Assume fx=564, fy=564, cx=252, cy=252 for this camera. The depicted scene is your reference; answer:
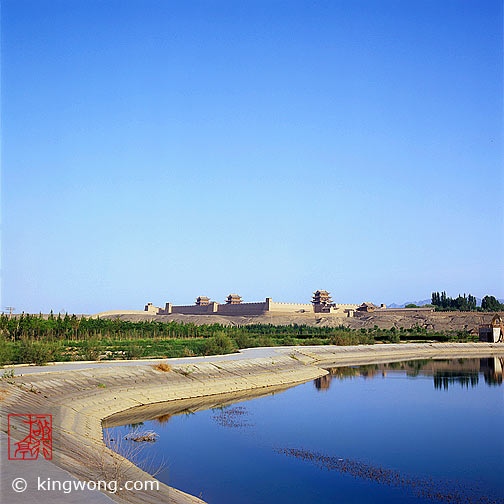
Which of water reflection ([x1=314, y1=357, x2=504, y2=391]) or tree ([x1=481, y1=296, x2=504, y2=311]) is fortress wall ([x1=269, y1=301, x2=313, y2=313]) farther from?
water reflection ([x1=314, y1=357, x2=504, y2=391])

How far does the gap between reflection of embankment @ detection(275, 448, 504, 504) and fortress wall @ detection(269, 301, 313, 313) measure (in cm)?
8253

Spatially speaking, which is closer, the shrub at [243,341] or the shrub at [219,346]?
the shrub at [219,346]

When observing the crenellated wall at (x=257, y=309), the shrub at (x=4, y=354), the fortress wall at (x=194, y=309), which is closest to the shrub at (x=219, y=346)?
the shrub at (x=4, y=354)

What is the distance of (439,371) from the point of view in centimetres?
3531

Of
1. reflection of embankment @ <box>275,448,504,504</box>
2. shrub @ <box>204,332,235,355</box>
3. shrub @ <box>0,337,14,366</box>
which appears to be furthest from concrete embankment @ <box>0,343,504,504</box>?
reflection of embankment @ <box>275,448,504,504</box>

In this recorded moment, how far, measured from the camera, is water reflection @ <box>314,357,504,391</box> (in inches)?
1169

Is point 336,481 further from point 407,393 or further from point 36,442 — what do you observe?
point 407,393

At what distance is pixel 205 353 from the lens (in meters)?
31.5

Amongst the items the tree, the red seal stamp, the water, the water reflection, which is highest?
the tree

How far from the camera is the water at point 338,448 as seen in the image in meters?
11.6

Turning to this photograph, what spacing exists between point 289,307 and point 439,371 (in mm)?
65179

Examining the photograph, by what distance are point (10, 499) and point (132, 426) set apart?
33.8 feet

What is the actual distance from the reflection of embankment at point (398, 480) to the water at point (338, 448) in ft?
0.07

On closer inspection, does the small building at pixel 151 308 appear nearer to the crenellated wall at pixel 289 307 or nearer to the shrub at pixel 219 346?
the crenellated wall at pixel 289 307
